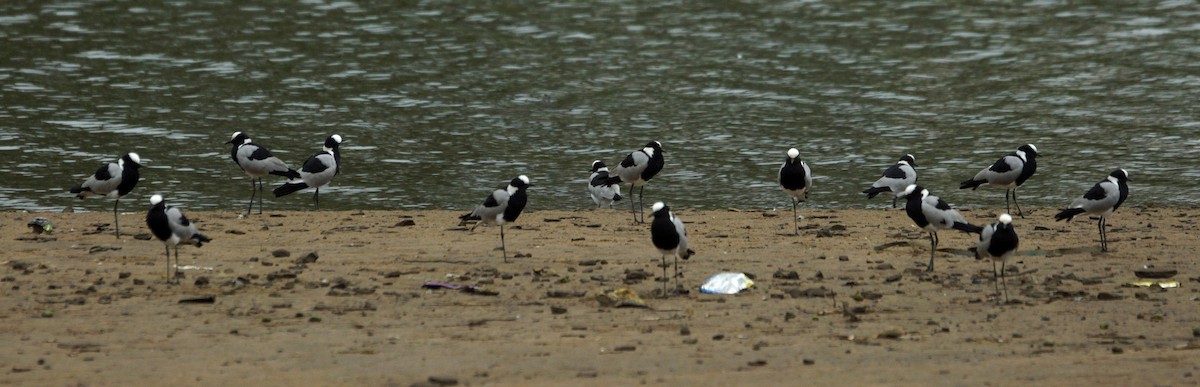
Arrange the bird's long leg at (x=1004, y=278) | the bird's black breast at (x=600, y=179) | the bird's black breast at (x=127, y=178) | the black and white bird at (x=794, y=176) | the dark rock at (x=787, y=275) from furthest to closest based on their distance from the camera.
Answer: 1. the bird's black breast at (x=600, y=179)
2. the black and white bird at (x=794, y=176)
3. the bird's black breast at (x=127, y=178)
4. the dark rock at (x=787, y=275)
5. the bird's long leg at (x=1004, y=278)

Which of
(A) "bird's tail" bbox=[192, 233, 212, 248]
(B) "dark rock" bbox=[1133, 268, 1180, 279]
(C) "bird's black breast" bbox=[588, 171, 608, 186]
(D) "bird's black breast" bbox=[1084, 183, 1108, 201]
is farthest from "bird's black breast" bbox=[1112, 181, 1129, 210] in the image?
(A) "bird's tail" bbox=[192, 233, 212, 248]

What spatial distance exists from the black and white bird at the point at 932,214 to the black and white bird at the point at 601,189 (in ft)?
16.2

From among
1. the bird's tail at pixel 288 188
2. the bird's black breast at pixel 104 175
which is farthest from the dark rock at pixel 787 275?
the bird's black breast at pixel 104 175

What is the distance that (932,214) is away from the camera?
15.2 m

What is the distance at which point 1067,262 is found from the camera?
15.1 metres

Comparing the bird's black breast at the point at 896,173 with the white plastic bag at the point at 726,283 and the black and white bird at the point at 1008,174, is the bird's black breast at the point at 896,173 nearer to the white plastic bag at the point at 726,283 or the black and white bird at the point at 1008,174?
the black and white bird at the point at 1008,174

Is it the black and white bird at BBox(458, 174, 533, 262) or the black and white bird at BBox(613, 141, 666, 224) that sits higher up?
the black and white bird at BBox(458, 174, 533, 262)

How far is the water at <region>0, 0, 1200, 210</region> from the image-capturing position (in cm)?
2206

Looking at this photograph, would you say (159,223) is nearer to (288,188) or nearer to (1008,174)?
(288,188)

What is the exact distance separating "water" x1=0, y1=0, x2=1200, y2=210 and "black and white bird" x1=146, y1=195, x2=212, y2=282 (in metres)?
5.81

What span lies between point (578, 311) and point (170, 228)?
402 centimetres

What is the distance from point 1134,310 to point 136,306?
8.19 m

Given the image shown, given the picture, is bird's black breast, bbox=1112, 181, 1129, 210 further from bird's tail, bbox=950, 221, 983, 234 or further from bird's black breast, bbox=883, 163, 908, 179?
bird's black breast, bbox=883, 163, 908, 179

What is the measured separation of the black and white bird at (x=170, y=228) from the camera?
46.3ft
